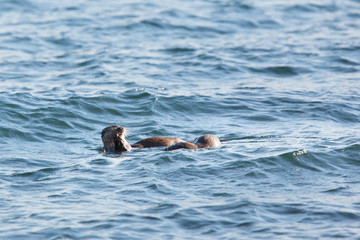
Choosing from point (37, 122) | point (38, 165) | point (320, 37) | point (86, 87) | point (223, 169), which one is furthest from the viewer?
point (320, 37)

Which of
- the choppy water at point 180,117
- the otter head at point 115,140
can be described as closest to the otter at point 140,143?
the otter head at point 115,140

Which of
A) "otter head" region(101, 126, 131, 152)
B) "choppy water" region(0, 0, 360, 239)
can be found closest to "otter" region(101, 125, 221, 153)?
"otter head" region(101, 126, 131, 152)

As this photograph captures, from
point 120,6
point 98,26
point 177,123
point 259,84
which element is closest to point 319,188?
point 177,123

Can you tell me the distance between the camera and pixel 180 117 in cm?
1141

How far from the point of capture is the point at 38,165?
8133mm

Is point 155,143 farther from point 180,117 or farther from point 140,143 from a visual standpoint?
point 180,117

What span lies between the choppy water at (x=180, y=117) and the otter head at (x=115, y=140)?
215 millimetres

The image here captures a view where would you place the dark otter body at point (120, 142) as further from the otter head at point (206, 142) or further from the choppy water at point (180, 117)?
the otter head at point (206, 142)

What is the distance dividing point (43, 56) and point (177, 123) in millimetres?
6416

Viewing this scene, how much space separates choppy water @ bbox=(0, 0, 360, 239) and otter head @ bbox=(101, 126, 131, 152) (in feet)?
0.71

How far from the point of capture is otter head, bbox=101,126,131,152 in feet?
28.3

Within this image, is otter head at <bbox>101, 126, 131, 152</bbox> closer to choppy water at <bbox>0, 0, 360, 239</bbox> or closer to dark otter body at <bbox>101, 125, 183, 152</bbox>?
dark otter body at <bbox>101, 125, 183, 152</bbox>

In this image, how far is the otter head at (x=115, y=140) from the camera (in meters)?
8.63

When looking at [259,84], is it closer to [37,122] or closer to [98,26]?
[37,122]
